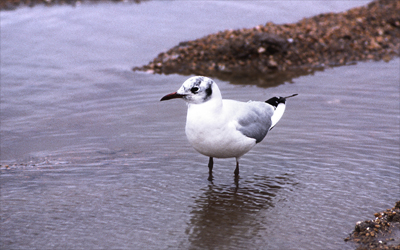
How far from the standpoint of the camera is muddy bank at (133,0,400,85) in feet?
32.2

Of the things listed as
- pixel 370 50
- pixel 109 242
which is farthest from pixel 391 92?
pixel 109 242

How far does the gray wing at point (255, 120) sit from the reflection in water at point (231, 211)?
1.84ft

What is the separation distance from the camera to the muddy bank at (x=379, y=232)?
4121 millimetres

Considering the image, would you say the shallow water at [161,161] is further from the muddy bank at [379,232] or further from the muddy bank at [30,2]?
the muddy bank at [30,2]

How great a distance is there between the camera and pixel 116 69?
9750 mm

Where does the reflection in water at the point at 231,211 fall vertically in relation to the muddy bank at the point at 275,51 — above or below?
below

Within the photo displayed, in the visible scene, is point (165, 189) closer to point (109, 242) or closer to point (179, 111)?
point (109, 242)

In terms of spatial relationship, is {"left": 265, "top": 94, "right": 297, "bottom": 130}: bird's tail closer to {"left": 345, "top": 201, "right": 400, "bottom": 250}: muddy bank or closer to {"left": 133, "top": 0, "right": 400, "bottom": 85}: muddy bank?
{"left": 345, "top": 201, "right": 400, "bottom": 250}: muddy bank

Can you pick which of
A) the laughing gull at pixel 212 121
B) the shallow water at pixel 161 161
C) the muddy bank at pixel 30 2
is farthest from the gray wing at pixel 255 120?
the muddy bank at pixel 30 2

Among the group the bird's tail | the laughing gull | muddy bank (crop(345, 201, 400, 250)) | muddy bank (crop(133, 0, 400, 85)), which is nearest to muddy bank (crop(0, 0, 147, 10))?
muddy bank (crop(133, 0, 400, 85))

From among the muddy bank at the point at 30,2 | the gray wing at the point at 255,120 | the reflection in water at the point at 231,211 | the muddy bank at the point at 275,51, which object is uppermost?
the muddy bank at the point at 30,2

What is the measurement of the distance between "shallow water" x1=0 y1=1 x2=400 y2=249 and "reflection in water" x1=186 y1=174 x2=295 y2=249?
0.02 metres

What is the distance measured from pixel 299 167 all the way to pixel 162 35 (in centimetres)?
662

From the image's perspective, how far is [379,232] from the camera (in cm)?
428
